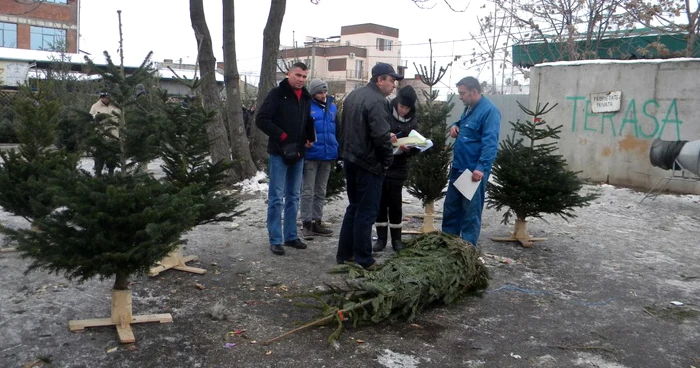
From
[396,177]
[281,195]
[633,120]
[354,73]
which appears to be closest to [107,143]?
[281,195]

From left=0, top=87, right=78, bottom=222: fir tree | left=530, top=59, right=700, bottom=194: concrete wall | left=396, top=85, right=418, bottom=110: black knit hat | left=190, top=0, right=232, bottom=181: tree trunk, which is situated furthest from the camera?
left=530, top=59, right=700, bottom=194: concrete wall

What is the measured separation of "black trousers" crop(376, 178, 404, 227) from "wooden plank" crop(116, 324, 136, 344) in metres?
3.16

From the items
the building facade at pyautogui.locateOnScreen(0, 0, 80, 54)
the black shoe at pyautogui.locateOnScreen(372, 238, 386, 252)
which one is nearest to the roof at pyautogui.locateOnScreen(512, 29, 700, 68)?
the black shoe at pyautogui.locateOnScreen(372, 238, 386, 252)

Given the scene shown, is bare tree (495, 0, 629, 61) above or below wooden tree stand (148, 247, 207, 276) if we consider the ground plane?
above

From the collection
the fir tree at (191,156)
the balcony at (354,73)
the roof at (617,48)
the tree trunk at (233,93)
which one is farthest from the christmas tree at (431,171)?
the balcony at (354,73)

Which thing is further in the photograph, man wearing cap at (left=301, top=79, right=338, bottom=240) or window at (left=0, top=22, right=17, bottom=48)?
window at (left=0, top=22, right=17, bottom=48)

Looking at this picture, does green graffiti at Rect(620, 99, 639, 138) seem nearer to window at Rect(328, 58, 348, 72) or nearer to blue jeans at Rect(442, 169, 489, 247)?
blue jeans at Rect(442, 169, 489, 247)

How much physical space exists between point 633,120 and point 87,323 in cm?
1093

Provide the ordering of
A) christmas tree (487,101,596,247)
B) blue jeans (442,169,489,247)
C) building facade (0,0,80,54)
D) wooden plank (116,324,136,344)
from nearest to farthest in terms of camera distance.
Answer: wooden plank (116,324,136,344), blue jeans (442,169,489,247), christmas tree (487,101,596,247), building facade (0,0,80,54)

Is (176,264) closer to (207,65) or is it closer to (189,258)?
(189,258)

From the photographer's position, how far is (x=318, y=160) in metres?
7.24

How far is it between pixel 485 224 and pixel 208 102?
5.30 m

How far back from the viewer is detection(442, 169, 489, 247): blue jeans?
6.51 m

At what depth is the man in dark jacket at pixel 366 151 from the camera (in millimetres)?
5707
